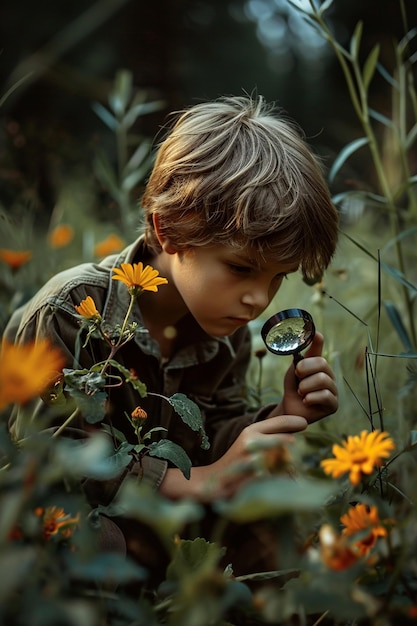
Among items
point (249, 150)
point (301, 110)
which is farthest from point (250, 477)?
point (301, 110)

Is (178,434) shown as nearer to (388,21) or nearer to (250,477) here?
(250,477)

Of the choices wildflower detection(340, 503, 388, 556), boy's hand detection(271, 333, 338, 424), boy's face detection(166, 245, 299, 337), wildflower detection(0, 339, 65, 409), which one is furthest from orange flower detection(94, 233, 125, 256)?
wildflower detection(0, 339, 65, 409)

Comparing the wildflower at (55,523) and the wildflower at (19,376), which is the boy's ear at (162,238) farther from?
the wildflower at (19,376)

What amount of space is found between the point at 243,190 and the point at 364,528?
0.62 metres

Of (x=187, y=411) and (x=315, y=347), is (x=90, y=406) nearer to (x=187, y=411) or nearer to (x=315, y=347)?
(x=187, y=411)

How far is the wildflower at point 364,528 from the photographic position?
0.71m

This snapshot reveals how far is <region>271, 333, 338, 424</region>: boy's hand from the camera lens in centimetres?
118

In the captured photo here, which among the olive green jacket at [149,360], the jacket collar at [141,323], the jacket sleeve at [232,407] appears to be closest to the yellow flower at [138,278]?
the olive green jacket at [149,360]

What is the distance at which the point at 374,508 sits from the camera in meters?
0.72

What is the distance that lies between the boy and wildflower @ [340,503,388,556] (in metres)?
0.29

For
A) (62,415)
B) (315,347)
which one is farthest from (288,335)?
(62,415)

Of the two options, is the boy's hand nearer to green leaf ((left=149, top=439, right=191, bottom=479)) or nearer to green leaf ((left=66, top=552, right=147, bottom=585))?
green leaf ((left=149, top=439, right=191, bottom=479))

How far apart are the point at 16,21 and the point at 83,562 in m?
5.64

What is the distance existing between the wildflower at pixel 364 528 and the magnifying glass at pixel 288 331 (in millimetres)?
394
